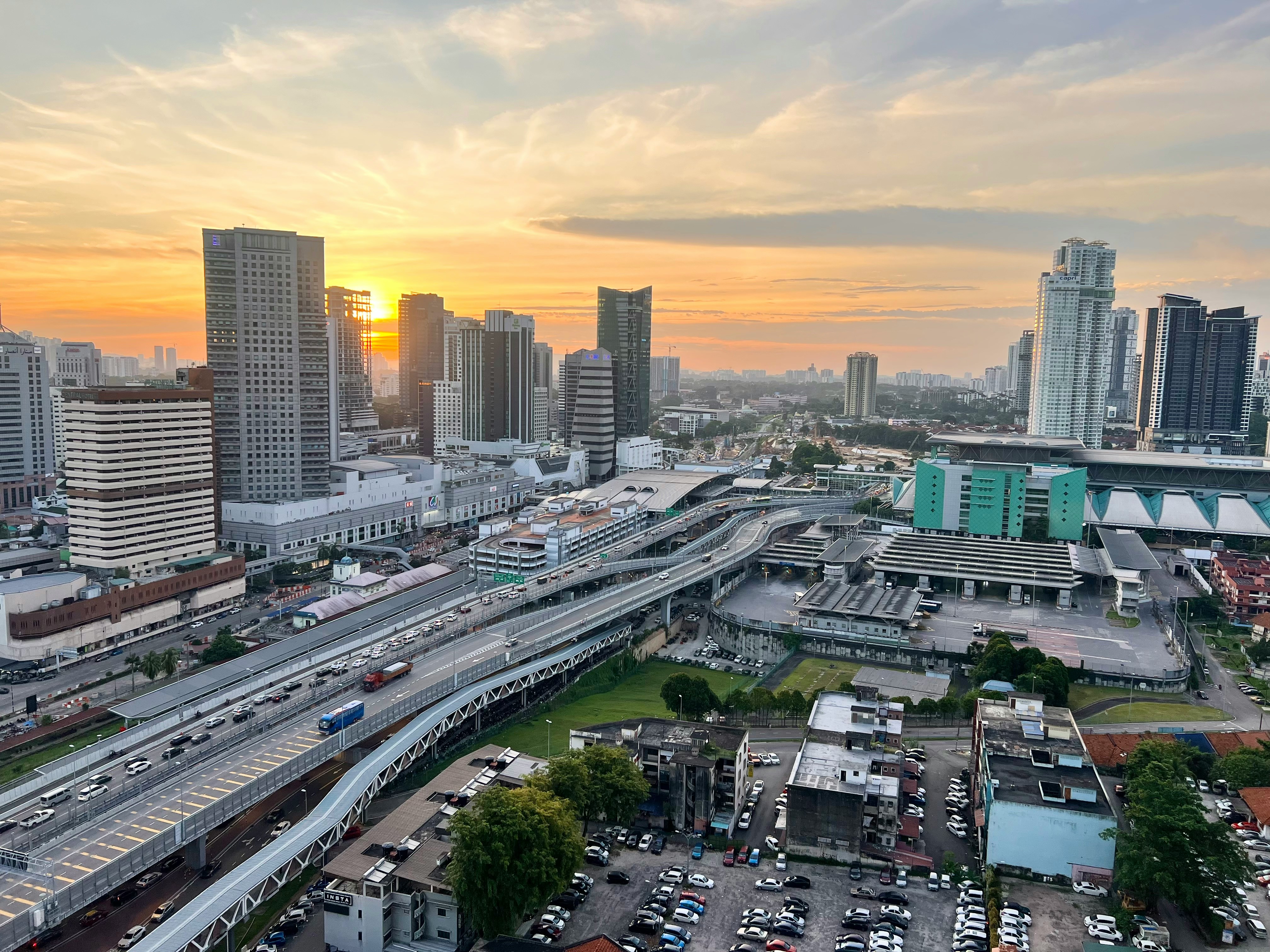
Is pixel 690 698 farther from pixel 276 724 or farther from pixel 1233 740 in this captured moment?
pixel 1233 740

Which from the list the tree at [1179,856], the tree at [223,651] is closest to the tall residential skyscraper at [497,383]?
the tree at [223,651]

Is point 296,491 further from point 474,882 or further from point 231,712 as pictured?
point 474,882

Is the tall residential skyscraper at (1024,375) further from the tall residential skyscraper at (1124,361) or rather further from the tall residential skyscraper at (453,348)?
the tall residential skyscraper at (453,348)

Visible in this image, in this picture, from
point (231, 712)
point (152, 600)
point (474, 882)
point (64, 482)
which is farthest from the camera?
point (64, 482)

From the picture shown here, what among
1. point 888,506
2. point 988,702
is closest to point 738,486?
point 888,506

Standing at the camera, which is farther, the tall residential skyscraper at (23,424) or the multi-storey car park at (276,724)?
the tall residential skyscraper at (23,424)

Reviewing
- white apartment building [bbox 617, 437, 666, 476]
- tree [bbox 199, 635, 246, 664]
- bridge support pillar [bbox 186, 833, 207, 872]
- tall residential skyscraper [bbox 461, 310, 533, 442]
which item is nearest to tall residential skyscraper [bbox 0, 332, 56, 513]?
tall residential skyscraper [bbox 461, 310, 533, 442]

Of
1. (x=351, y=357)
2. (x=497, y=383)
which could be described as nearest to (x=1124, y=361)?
(x=497, y=383)
